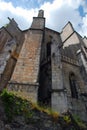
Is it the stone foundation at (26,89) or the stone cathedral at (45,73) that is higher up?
the stone cathedral at (45,73)

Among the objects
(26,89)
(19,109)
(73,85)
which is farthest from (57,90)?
(19,109)

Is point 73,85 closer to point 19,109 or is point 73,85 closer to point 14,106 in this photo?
point 19,109

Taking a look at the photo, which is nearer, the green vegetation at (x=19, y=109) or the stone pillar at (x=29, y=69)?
the green vegetation at (x=19, y=109)

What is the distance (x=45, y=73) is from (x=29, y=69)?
11.8ft

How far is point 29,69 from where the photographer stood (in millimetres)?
13086

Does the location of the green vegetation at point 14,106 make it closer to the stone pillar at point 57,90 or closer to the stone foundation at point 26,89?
the stone foundation at point 26,89

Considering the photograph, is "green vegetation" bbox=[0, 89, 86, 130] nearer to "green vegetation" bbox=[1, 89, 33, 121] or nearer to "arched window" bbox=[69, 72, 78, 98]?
"green vegetation" bbox=[1, 89, 33, 121]

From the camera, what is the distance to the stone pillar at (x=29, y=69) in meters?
11.7

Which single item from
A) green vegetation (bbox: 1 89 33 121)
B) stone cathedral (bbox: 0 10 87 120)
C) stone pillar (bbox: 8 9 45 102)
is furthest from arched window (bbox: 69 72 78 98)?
green vegetation (bbox: 1 89 33 121)

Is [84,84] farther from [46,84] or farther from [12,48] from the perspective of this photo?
[12,48]

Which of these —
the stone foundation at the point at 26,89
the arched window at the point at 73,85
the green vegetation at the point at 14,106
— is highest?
the arched window at the point at 73,85

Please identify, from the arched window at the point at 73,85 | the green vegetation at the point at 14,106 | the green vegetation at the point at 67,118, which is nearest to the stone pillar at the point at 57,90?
the arched window at the point at 73,85

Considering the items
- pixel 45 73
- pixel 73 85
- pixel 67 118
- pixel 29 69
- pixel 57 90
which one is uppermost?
pixel 45 73

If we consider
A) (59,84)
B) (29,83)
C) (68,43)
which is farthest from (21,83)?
(68,43)
